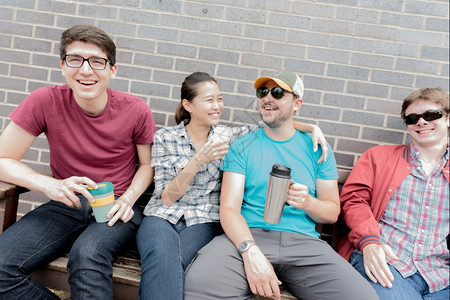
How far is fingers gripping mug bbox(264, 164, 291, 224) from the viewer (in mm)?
1691

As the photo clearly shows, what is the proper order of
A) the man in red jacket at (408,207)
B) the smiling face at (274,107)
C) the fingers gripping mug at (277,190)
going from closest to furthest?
the fingers gripping mug at (277,190)
the man in red jacket at (408,207)
the smiling face at (274,107)

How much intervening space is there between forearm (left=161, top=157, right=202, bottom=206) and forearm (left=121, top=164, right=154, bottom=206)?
0.15 meters

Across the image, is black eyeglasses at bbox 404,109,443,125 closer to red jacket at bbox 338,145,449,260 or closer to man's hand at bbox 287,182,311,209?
red jacket at bbox 338,145,449,260

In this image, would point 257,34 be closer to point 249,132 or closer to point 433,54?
point 249,132

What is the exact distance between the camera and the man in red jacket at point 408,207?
201 centimetres

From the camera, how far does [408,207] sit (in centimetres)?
219

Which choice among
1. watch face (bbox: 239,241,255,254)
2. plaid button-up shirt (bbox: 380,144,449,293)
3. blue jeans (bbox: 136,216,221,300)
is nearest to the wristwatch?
watch face (bbox: 239,241,255,254)

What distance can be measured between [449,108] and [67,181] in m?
2.39

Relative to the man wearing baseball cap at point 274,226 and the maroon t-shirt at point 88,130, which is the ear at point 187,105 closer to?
the maroon t-shirt at point 88,130

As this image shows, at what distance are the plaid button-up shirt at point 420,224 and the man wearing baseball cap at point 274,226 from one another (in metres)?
0.41

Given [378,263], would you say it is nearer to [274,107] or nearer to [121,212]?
[274,107]

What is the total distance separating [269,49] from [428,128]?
1.24 meters

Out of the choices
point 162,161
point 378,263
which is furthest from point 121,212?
point 378,263

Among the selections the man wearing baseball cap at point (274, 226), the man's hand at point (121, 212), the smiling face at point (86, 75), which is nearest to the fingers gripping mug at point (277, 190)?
the man wearing baseball cap at point (274, 226)
